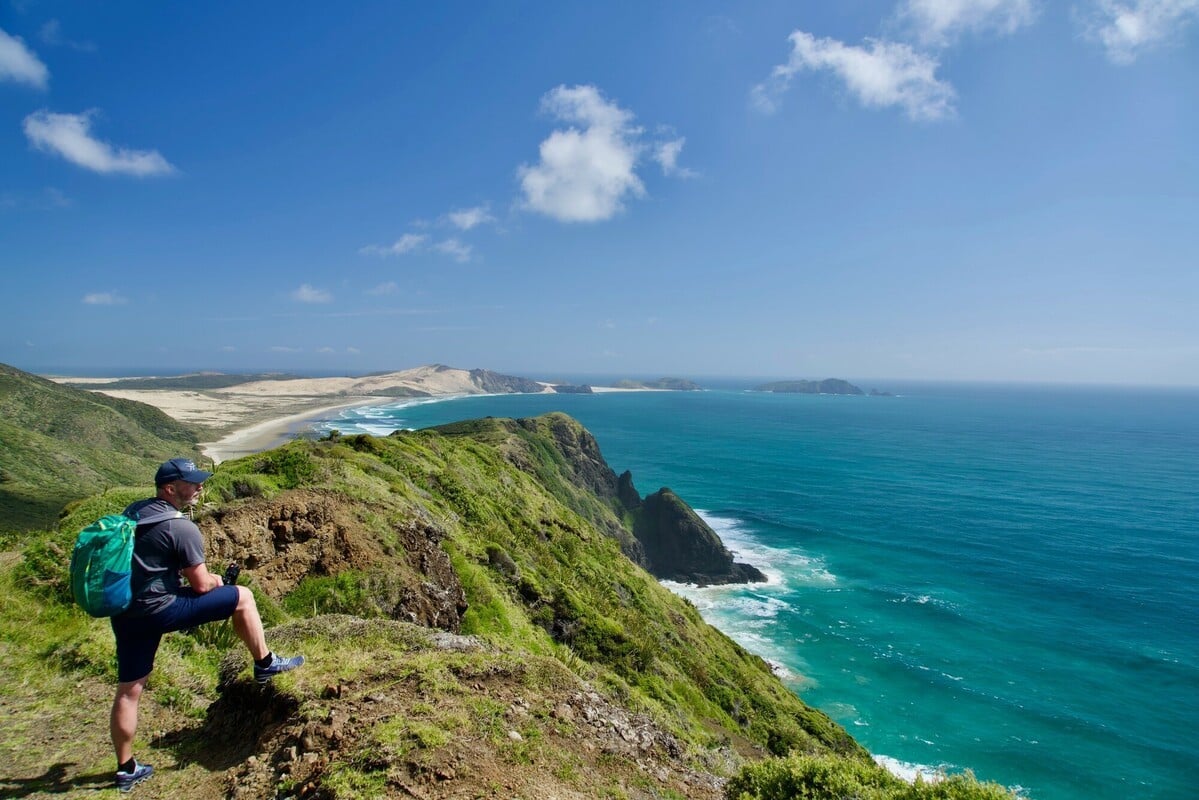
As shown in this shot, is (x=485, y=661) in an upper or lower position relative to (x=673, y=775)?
upper

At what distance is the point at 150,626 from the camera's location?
5.79 m

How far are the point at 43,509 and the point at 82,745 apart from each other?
5901 centimetres

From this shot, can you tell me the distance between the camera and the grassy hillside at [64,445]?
5056 centimetres

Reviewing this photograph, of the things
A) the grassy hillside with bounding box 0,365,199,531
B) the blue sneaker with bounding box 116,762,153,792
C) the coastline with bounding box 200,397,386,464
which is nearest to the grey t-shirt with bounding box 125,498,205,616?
the blue sneaker with bounding box 116,762,153,792

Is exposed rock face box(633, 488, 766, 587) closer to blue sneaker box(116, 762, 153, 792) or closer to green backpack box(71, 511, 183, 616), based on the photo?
blue sneaker box(116, 762, 153, 792)

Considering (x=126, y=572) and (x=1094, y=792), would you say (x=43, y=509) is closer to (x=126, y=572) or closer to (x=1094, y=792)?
(x=126, y=572)

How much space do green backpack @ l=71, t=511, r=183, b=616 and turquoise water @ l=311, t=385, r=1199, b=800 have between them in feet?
146

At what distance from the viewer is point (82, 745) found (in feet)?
21.5

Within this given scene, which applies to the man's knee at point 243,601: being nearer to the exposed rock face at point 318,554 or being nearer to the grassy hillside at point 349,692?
the grassy hillside at point 349,692

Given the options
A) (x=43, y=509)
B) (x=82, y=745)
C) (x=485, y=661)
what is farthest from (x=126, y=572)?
(x=43, y=509)

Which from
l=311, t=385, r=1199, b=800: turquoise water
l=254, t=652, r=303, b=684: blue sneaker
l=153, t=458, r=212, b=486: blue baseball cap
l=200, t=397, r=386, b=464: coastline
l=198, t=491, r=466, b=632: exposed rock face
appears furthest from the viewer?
l=200, t=397, r=386, b=464: coastline

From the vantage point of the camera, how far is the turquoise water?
37.8 meters

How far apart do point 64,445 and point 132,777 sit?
9246 cm

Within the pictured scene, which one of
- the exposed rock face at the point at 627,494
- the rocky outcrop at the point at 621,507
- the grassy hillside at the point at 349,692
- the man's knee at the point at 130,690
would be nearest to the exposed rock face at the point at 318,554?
the grassy hillside at the point at 349,692
